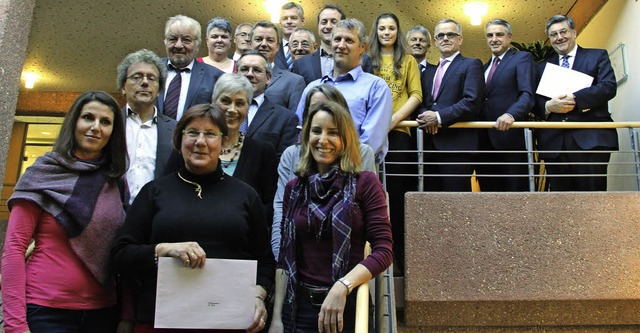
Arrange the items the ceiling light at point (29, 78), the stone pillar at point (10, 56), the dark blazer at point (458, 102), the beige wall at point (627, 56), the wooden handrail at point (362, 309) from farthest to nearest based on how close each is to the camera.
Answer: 1. the ceiling light at point (29, 78)
2. the beige wall at point (627, 56)
3. the dark blazer at point (458, 102)
4. the stone pillar at point (10, 56)
5. the wooden handrail at point (362, 309)

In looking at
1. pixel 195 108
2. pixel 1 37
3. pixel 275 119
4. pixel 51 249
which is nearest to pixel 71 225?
pixel 51 249

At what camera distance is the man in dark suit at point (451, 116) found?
4074 millimetres

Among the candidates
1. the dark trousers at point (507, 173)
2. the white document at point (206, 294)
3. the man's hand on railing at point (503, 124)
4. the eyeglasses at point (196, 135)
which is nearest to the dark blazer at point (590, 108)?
the dark trousers at point (507, 173)

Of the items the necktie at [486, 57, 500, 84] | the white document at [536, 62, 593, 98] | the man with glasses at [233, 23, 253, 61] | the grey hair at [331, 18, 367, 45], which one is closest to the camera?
the grey hair at [331, 18, 367, 45]

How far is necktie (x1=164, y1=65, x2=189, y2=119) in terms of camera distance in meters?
3.55

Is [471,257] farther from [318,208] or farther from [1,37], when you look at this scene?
[1,37]

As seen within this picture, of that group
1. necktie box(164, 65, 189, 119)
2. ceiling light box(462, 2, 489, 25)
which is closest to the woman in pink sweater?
necktie box(164, 65, 189, 119)

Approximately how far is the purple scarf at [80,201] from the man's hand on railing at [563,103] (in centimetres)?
335

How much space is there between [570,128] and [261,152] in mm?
2706

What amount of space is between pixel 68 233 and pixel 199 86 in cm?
166

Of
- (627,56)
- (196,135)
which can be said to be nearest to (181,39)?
(196,135)

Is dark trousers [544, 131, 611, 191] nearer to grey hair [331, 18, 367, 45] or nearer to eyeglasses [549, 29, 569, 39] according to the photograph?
eyeglasses [549, 29, 569, 39]

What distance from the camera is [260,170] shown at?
9.14 ft

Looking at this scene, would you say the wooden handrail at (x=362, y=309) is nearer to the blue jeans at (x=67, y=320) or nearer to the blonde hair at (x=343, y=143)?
the blonde hair at (x=343, y=143)
